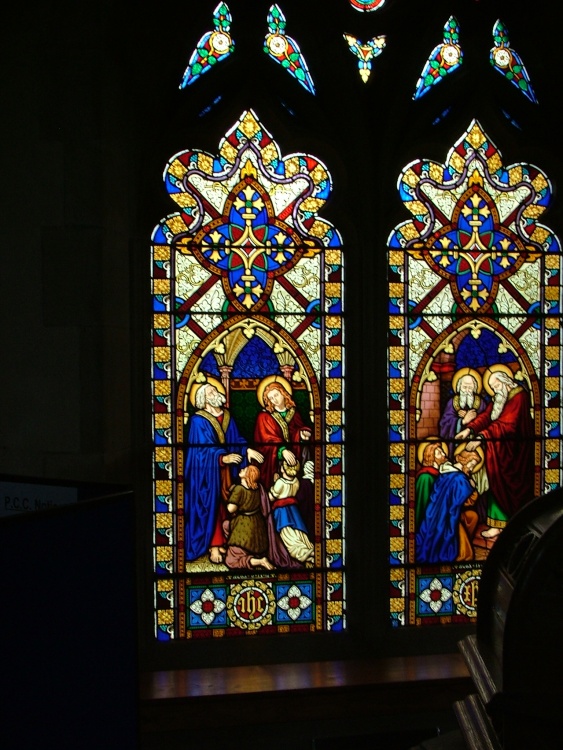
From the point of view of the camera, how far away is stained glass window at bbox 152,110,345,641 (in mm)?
2842

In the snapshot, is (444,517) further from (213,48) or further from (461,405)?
(213,48)

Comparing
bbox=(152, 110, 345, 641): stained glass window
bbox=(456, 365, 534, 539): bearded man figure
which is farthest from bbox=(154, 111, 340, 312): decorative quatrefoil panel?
bbox=(456, 365, 534, 539): bearded man figure

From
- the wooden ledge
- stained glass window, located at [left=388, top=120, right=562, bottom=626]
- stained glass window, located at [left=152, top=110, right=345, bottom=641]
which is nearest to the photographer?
the wooden ledge

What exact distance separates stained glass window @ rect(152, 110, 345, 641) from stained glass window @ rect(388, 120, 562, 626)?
25 centimetres

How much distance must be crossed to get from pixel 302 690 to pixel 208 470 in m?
0.81

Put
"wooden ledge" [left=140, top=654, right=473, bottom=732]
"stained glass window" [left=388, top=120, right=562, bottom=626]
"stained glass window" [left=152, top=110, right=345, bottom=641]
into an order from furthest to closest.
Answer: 1. "stained glass window" [left=388, top=120, right=562, bottom=626]
2. "stained glass window" [left=152, top=110, right=345, bottom=641]
3. "wooden ledge" [left=140, top=654, right=473, bottom=732]

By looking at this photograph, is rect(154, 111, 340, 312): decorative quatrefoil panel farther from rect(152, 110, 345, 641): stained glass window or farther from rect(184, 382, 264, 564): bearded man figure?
rect(184, 382, 264, 564): bearded man figure

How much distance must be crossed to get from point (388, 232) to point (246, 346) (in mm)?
686

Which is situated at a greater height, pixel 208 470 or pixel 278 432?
pixel 278 432

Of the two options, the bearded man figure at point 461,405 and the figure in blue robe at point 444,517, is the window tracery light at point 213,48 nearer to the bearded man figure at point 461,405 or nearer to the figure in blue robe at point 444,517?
the bearded man figure at point 461,405

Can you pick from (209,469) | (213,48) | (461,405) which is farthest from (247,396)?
(213,48)

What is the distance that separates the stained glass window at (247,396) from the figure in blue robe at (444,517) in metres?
0.33

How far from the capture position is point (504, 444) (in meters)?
3.03

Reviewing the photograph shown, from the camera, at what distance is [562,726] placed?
156 cm
